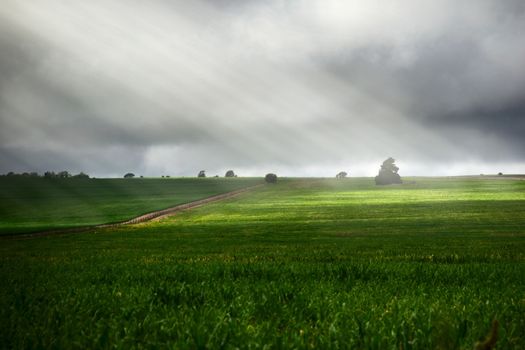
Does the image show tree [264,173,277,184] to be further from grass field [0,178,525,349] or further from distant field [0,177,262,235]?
grass field [0,178,525,349]

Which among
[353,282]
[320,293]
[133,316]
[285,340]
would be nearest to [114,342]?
[133,316]

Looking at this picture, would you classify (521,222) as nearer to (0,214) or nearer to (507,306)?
(507,306)

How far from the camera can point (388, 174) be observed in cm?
12100

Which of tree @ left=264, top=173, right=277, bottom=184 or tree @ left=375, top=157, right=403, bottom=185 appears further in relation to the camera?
tree @ left=264, top=173, right=277, bottom=184

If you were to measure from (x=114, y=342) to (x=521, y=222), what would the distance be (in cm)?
3771

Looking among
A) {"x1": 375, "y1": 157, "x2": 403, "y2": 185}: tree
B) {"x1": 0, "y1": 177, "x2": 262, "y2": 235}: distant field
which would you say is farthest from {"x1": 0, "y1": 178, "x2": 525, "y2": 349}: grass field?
{"x1": 375, "y1": 157, "x2": 403, "y2": 185}: tree

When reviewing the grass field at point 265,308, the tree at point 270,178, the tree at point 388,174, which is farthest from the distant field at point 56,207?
the tree at point 388,174

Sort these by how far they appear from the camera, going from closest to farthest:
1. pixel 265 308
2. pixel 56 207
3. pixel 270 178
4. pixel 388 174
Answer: pixel 265 308 → pixel 56 207 → pixel 388 174 → pixel 270 178

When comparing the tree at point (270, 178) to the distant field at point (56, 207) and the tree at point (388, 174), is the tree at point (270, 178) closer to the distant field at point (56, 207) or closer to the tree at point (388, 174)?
the tree at point (388, 174)

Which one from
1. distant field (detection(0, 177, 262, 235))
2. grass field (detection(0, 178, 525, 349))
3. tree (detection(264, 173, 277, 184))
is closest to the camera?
grass field (detection(0, 178, 525, 349))

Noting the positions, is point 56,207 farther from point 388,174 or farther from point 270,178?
point 388,174

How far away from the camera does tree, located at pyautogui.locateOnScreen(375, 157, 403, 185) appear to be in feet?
393

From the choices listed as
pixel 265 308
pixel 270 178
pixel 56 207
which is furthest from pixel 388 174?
pixel 265 308

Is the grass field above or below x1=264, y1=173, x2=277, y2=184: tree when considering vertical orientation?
below
